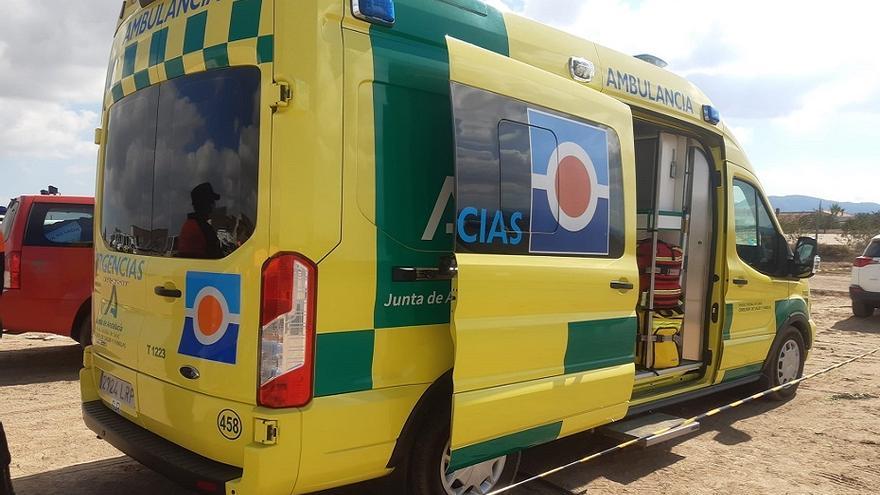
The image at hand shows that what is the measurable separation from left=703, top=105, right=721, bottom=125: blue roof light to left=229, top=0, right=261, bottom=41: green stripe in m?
3.54

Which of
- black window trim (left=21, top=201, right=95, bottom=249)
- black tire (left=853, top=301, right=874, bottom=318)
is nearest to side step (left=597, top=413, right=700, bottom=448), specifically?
black window trim (left=21, top=201, right=95, bottom=249)

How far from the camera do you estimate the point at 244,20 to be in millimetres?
2582

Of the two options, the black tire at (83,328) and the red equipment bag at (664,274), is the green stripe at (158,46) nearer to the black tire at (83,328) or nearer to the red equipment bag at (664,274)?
the red equipment bag at (664,274)

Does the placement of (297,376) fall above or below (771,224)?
below

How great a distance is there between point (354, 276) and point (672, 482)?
2.56 meters

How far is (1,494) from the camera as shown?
2619 millimetres

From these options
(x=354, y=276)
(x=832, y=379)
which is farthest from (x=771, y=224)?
(x=354, y=276)

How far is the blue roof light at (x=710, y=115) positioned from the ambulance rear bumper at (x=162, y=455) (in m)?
4.07

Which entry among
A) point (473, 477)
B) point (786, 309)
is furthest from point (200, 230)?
point (786, 309)

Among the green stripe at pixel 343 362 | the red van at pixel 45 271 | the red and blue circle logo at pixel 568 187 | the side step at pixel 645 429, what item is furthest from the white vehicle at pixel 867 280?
the red van at pixel 45 271

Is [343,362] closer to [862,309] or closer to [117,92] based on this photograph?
[117,92]

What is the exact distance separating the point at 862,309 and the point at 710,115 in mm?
9695

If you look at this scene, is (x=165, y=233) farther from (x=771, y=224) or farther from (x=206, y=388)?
(x=771, y=224)

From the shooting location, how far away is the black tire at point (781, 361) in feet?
18.7
